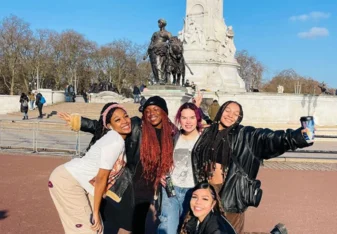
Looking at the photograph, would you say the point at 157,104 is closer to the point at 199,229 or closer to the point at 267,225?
the point at 199,229

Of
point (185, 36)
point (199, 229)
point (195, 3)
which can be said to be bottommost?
point (199, 229)

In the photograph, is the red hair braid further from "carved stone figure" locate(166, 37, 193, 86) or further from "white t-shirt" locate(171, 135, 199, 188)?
"carved stone figure" locate(166, 37, 193, 86)

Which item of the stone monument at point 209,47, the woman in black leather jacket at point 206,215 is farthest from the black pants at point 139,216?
the stone monument at point 209,47

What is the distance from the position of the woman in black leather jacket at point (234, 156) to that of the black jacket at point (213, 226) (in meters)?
0.34

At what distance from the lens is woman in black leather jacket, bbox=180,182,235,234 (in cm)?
294

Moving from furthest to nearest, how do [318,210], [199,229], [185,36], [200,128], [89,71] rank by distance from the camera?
1. [89,71]
2. [185,36]
3. [318,210]
4. [200,128]
5. [199,229]

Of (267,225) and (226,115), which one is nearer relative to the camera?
(226,115)

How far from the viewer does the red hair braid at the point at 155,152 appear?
3.66m

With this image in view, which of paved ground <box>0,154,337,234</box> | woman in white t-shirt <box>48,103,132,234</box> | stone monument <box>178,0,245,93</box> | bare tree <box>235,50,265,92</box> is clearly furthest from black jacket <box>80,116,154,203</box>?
bare tree <box>235,50,265,92</box>

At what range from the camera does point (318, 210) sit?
22.5 ft

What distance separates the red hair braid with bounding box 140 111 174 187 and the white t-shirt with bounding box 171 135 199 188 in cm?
6

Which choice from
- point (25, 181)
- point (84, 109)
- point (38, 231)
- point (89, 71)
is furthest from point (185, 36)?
point (89, 71)

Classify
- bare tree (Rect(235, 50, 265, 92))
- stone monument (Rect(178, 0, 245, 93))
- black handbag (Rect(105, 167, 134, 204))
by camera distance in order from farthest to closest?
bare tree (Rect(235, 50, 265, 92))
stone monument (Rect(178, 0, 245, 93))
black handbag (Rect(105, 167, 134, 204))

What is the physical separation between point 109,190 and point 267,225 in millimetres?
3538
